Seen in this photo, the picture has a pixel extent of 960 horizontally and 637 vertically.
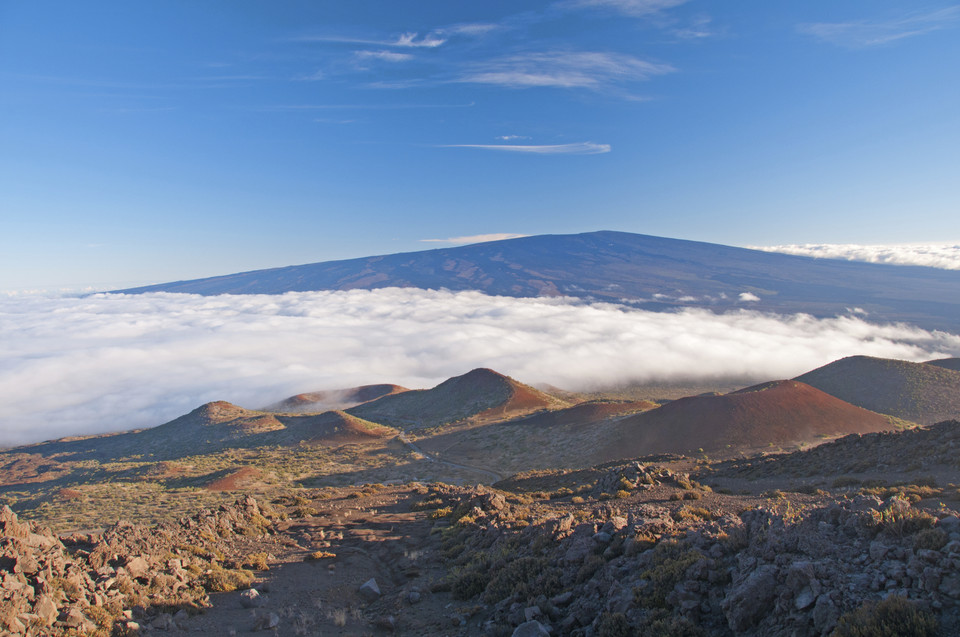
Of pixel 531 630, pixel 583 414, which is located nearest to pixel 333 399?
pixel 583 414

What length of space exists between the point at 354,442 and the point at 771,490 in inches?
1631

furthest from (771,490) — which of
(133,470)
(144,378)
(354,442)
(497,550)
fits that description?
(144,378)

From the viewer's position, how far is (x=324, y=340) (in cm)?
16312

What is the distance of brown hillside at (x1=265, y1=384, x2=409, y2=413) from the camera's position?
267 ft

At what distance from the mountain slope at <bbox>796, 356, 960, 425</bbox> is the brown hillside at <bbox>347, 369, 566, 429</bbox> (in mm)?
32745

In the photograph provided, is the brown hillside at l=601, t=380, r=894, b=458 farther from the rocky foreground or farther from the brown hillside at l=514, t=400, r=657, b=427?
the rocky foreground

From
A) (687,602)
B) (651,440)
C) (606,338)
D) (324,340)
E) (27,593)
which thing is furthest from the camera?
(324,340)

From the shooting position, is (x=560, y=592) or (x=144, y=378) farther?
(x=144, y=378)

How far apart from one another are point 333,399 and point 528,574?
267ft

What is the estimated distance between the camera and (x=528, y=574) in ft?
27.1

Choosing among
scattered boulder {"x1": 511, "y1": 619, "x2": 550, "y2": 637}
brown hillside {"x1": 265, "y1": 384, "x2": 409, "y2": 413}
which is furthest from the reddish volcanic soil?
brown hillside {"x1": 265, "y1": 384, "x2": 409, "y2": 413}

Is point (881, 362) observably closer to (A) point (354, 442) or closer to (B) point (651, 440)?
(B) point (651, 440)

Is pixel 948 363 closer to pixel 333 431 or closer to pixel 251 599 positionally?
pixel 333 431

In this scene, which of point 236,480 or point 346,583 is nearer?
point 346,583
